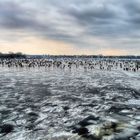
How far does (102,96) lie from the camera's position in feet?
104

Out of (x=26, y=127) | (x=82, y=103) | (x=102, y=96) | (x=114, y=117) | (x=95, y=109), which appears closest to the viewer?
(x=26, y=127)

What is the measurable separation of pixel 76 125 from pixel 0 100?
36.2 feet

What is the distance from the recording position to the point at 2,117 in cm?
2211

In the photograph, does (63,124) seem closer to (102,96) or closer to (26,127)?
(26,127)

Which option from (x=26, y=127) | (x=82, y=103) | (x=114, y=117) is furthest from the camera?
(x=82, y=103)

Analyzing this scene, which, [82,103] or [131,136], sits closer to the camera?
[131,136]

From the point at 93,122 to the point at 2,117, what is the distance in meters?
5.98

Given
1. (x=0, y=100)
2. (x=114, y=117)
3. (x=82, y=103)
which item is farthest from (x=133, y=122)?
(x=0, y=100)

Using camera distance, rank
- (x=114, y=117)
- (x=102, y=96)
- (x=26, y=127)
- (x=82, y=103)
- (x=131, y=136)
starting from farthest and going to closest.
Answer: (x=102, y=96), (x=82, y=103), (x=114, y=117), (x=26, y=127), (x=131, y=136)

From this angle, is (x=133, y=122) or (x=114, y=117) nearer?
(x=133, y=122)

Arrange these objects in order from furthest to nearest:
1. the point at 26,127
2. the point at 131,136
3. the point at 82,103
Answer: the point at 82,103 < the point at 26,127 < the point at 131,136

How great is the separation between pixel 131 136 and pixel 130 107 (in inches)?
338

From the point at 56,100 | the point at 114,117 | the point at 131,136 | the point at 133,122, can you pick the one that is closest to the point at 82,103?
the point at 56,100

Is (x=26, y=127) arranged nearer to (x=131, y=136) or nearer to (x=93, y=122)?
(x=93, y=122)
